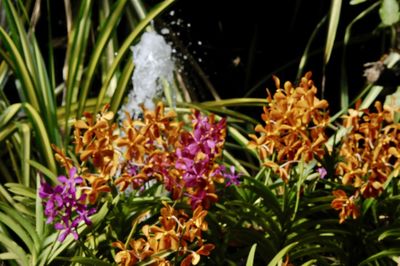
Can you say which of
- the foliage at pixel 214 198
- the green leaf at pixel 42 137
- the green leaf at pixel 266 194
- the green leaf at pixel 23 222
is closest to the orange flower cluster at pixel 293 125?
the foliage at pixel 214 198

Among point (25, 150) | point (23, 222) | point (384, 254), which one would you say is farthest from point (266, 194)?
point (25, 150)

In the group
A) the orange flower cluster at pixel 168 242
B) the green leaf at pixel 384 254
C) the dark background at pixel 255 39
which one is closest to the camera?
the orange flower cluster at pixel 168 242

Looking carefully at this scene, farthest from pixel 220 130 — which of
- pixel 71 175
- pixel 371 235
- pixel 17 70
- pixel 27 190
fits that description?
pixel 17 70

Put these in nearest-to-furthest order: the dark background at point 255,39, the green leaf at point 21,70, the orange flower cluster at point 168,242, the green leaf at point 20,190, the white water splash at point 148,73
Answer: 1. the orange flower cluster at point 168,242
2. the green leaf at point 20,190
3. the green leaf at point 21,70
4. the white water splash at point 148,73
5. the dark background at point 255,39

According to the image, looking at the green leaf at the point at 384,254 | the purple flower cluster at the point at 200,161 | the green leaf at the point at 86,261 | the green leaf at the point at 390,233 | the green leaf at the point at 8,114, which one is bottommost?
the green leaf at the point at 384,254

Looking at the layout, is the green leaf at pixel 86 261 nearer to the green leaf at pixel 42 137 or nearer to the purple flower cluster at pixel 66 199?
the purple flower cluster at pixel 66 199

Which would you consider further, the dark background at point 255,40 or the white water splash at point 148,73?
the dark background at point 255,40

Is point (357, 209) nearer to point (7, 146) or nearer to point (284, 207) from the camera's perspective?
point (284, 207)

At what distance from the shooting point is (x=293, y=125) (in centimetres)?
188

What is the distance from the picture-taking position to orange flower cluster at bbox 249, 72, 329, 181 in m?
1.87

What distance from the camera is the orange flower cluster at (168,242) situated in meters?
1.75

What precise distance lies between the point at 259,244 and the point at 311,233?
0.38ft

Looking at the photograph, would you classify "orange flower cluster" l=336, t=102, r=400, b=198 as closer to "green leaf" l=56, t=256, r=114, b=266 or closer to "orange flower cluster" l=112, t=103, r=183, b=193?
"orange flower cluster" l=112, t=103, r=183, b=193

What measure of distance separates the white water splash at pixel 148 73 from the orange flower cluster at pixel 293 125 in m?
1.35
